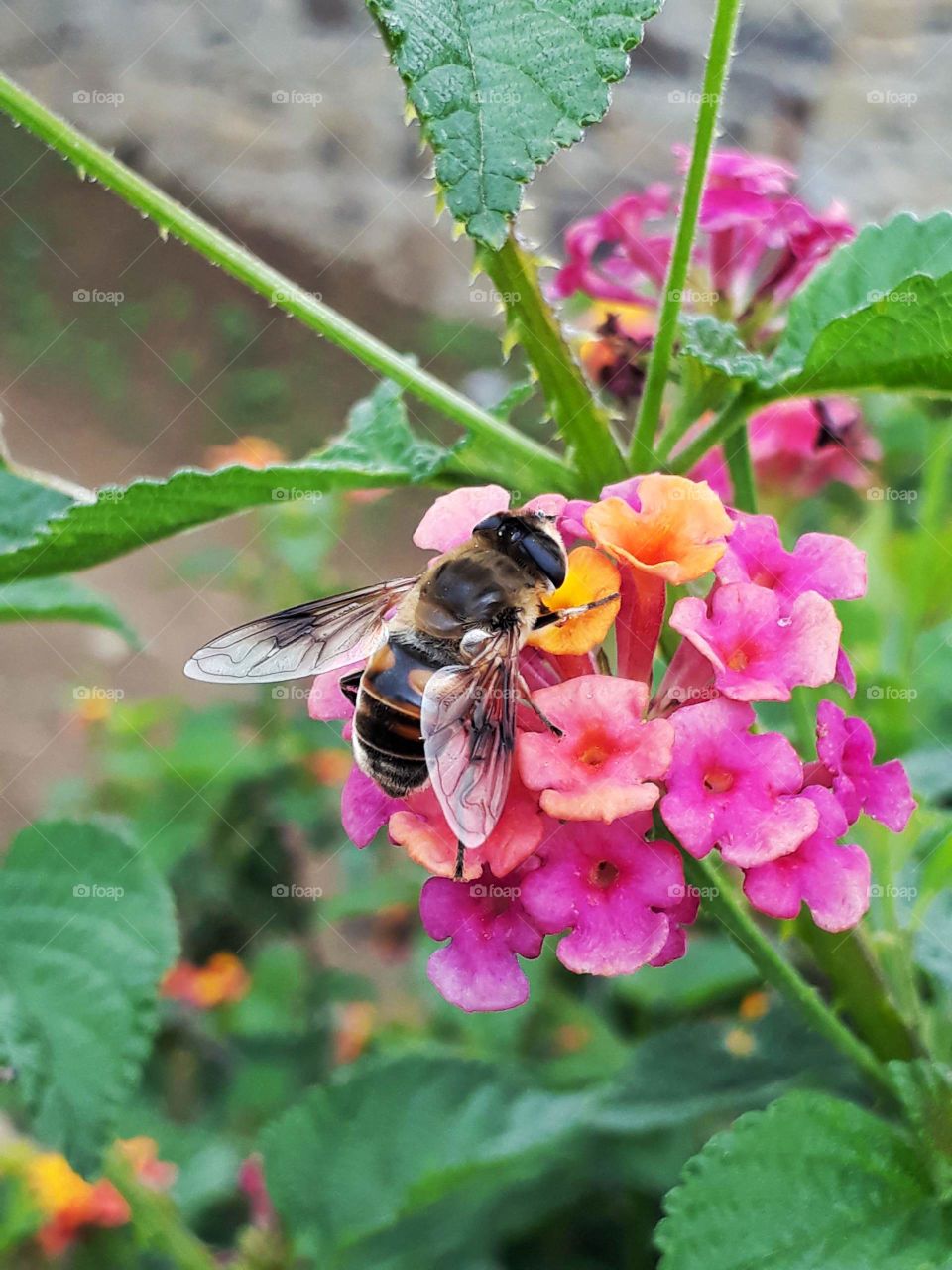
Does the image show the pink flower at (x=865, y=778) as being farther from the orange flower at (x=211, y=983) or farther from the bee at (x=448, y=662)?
the orange flower at (x=211, y=983)

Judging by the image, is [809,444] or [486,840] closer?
[486,840]

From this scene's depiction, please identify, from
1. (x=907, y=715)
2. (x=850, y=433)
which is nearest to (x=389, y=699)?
(x=850, y=433)

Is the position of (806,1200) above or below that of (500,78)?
below

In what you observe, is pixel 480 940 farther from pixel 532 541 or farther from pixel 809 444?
pixel 809 444

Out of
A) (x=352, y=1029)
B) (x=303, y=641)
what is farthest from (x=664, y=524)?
(x=352, y=1029)

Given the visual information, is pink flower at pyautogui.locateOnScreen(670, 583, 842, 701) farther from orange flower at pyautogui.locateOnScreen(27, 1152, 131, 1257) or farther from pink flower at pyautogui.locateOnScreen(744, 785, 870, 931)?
orange flower at pyautogui.locateOnScreen(27, 1152, 131, 1257)
